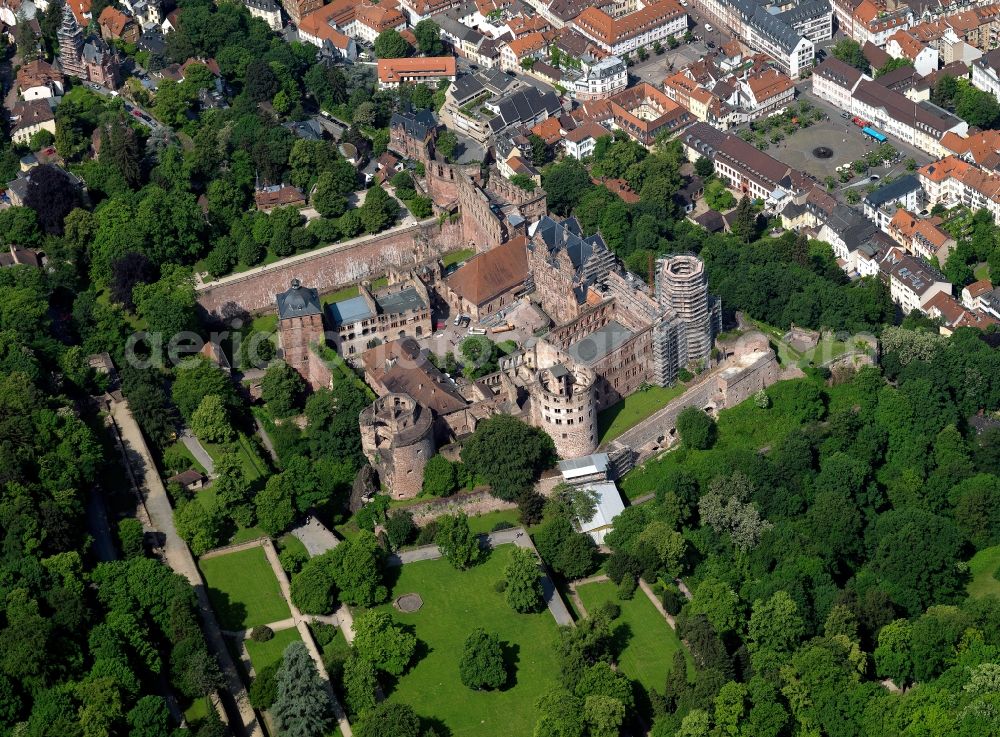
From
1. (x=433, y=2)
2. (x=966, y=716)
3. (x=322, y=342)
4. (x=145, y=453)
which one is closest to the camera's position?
(x=966, y=716)

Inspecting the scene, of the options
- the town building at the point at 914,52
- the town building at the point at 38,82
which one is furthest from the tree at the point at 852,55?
the town building at the point at 38,82

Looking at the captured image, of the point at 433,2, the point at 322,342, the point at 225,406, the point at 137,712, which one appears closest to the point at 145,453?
the point at 225,406

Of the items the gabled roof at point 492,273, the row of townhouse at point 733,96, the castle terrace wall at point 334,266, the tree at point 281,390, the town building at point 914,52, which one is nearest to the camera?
the tree at point 281,390

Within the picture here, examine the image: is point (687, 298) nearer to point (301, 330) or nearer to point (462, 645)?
point (301, 330)

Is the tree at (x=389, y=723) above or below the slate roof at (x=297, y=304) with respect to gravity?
below

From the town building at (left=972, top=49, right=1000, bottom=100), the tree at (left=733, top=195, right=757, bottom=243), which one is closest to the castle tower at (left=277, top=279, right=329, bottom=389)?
the tree at (left=733, top=195, right=757, bottom=243)

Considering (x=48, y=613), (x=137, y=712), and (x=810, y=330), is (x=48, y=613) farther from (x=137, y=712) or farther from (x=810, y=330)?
(x=810, y=330)

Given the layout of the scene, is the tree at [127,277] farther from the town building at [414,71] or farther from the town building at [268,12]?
the town building at [268,12]
